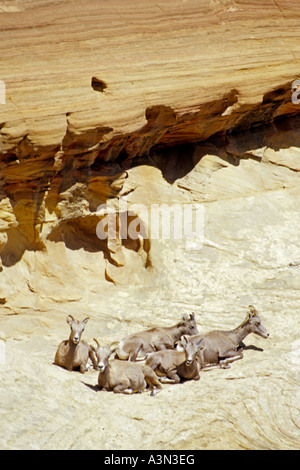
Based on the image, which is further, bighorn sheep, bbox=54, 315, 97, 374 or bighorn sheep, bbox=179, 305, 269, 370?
bighorn sheep, bbox=179, 305, 269, 370

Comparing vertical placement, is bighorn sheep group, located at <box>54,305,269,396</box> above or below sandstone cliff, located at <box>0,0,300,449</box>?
below

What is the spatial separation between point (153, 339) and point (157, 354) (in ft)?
3.15

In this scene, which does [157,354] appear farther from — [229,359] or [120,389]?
[229,359]

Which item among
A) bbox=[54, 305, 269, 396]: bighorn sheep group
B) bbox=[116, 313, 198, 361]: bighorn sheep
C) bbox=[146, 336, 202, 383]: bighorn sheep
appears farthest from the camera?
bbox=[116, 313, 198, 361]: bighorn sheep

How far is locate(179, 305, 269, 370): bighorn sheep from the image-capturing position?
1189cm

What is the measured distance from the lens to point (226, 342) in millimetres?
12148

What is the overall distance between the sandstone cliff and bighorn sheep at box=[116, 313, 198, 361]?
2.40 ft

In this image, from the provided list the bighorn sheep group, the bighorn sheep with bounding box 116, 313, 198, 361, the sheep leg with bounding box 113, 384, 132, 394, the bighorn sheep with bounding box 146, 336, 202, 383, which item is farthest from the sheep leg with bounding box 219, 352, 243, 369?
the sheep leg with bounding box 113, 384, 132, 394

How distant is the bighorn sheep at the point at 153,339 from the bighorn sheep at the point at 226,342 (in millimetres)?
464

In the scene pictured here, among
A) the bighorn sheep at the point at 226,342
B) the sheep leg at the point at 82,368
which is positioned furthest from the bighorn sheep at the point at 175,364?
the sheep leg at the point at 82,368

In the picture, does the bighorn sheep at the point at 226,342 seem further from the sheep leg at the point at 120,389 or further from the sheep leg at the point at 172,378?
the sheep leg at the point at 120,389

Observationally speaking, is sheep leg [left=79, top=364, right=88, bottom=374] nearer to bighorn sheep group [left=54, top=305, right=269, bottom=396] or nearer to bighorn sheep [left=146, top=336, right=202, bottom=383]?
bighorn sheep group [left=54, top=305, right=269, bottom=396]

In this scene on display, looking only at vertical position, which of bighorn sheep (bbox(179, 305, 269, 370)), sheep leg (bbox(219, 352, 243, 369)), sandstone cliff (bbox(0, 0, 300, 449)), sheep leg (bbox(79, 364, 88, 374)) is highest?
sandstone cliff (bbox(0, 0, 300, 449))

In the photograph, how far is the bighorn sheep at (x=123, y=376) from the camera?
10.5 meters
